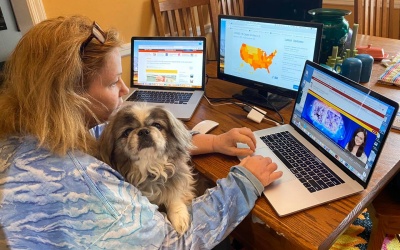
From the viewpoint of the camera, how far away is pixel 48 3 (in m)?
2.01

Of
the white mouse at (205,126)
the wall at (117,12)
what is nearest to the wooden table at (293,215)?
the white mouse at (205,126)

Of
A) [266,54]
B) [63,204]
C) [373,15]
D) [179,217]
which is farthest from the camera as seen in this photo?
[373,15]

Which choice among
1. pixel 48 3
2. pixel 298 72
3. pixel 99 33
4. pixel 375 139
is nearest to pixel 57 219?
pixel 99 33

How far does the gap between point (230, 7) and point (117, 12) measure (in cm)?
106

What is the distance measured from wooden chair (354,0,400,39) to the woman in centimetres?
238

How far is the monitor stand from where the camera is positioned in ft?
4.97

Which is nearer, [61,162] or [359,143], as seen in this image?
[61,162]

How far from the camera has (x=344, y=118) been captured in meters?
1.01

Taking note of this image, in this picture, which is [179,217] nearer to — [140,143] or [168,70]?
[140,143]

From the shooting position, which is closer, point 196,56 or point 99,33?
point 99,33

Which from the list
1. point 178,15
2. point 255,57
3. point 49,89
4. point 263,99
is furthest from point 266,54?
point 178,15

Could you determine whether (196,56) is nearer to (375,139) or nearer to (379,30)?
(375,139)

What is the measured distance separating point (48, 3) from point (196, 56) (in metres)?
1.08

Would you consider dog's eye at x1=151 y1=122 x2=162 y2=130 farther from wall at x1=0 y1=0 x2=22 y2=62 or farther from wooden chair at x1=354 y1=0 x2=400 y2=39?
wooden chair at x1=354 y1=0 x2=400 y2=39
